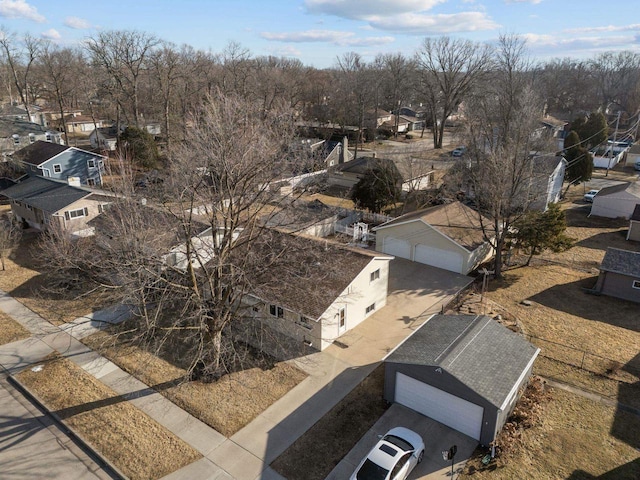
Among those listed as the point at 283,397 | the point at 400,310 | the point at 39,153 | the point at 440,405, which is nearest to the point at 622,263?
the point at 400,310

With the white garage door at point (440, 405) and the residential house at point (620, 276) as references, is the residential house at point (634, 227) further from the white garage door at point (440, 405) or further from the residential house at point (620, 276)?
the white garage door at point (440, 405)

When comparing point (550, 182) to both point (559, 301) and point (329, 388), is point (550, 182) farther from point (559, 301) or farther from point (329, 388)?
point (329, 388)

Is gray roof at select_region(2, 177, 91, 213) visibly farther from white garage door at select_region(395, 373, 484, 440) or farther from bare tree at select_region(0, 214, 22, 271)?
white garage door at select_region(395, 373, 484, 440)

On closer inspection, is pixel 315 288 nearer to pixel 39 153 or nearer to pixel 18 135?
pixel 39 153

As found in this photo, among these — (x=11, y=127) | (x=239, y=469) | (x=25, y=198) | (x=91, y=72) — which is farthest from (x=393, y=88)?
(x=239, y=469)

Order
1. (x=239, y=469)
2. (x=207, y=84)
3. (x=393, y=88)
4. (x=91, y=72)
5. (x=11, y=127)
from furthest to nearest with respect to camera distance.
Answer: (x=393, y=88)
(x=91, y=72)
(x=207, y=84)
(x=11, y=127)
(x=239, y=469)

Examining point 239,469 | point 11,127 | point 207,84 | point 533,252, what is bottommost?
point 239,469

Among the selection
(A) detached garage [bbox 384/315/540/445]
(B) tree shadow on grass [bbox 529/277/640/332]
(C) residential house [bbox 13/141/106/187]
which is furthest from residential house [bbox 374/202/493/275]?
(C) residential house [bbox 13/141/106/187]

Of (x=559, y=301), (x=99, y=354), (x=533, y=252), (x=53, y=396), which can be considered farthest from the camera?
(x=533, y=252)
